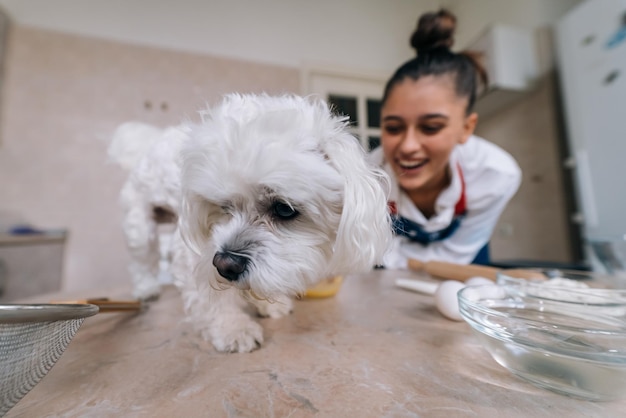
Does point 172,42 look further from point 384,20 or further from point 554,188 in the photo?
point 554,188

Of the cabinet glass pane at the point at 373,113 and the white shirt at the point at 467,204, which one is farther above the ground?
the cabinet glass pane at the point at 373,113

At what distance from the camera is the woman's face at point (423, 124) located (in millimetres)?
911

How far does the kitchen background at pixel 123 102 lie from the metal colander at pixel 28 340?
6.30ft

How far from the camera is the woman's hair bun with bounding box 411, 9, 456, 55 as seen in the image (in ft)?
3.26

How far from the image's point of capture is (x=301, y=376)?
0.31m

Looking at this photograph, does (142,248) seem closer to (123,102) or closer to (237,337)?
(237,337)

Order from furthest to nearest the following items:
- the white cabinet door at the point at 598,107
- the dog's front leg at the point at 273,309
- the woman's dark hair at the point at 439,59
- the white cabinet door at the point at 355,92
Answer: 1. the white cabinet door at the point at 355,92
2. the white cabinet door at the point at 598,107
3. the woman's dark hair at the point at 439,59
4. the dog's front leg at the point at 273,309

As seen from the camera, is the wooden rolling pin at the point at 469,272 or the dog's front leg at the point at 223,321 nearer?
the dog's front leg at the point at 223,321

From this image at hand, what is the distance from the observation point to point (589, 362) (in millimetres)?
251

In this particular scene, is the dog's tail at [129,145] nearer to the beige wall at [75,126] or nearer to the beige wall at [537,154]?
the beige wall at [75,126]

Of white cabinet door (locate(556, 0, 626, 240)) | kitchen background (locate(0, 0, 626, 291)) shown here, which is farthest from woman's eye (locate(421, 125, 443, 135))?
kitchen background (locate(0, 0, 626, 291))

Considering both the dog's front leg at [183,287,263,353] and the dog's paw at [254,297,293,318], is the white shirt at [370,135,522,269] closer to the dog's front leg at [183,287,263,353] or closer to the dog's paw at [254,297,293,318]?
the dog's paw at [254,297,293,318]

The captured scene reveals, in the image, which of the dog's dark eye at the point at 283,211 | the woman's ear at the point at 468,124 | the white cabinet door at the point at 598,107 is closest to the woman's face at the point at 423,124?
the woman's ear at the point at 468,124

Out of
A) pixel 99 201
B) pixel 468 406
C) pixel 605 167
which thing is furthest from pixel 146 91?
pixel 605 167
